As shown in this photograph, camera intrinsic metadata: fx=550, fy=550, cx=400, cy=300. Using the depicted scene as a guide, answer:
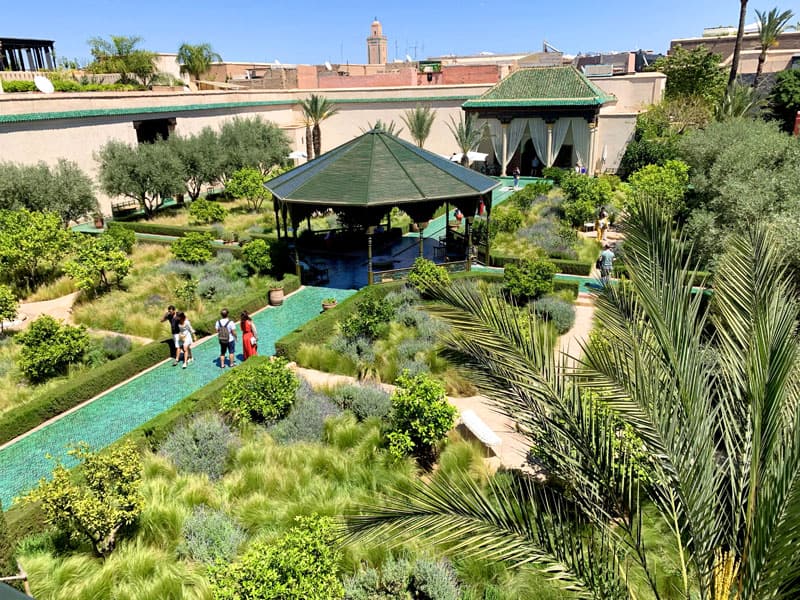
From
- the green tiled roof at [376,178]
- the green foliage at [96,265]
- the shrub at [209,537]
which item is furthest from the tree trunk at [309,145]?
the shrub at [209,537]

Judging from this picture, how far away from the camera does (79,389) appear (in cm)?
1171

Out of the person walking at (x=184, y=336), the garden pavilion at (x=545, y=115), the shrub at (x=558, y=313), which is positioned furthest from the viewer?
the garden pavilion at (x=545, y=115)

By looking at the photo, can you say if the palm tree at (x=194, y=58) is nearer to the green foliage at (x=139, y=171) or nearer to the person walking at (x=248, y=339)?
the green foliage at (x=139, y=171)

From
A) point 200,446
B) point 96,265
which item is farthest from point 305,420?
point 96,265

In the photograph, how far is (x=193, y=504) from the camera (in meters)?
8.27

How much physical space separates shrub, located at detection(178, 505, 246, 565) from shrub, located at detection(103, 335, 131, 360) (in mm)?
7244

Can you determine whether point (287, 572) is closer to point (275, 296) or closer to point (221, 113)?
point (275, 296)

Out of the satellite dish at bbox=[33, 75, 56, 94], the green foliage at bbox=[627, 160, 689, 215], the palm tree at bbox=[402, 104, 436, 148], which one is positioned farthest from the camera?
the palm tree at bbox=[402, 104, 436, 148]

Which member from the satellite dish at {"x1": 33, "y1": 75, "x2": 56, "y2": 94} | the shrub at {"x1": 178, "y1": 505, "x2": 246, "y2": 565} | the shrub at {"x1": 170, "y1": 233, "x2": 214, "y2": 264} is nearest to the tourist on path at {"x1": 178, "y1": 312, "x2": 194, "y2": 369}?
the shrub at {"x1": 178, "y1": 505, "x2": 246, "y2": 565}

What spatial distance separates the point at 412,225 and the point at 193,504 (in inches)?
766

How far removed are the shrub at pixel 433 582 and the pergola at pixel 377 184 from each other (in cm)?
1118

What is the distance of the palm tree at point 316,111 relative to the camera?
40.7 metres

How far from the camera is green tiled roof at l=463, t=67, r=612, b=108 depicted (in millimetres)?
36188

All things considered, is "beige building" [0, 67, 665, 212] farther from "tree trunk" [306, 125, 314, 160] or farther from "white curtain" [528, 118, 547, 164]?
"white curtain" [528, 118, 547, 164]
